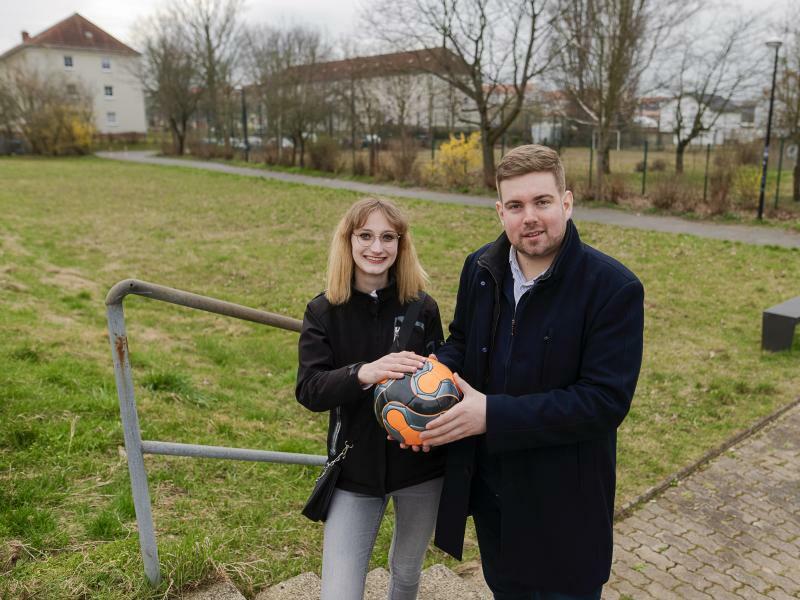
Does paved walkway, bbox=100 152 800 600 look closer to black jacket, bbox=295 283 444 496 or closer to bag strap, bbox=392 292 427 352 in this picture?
black jacket, bbox=295 283 444 496

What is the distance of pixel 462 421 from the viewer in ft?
6.91

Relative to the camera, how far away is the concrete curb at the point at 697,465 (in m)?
4.57

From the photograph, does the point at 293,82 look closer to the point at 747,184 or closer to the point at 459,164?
the point at 459,164

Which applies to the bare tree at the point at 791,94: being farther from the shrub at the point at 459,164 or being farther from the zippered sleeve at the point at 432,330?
the zippered sleeve at the point at 432,330

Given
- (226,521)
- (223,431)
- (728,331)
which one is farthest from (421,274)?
(728,331)

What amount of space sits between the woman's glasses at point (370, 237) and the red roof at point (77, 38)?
73485 mm

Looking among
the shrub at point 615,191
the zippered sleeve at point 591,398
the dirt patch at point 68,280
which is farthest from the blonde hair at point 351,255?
the shrub at point 615,191

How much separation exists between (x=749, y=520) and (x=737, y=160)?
17.7 m

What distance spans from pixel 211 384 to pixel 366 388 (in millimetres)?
4476

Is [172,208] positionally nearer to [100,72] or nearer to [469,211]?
[469,211]

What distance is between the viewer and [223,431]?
5.21m

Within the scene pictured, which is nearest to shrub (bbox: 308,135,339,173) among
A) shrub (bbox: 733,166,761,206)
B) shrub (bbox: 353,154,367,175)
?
shrub (bbox: 353,154,367,175)

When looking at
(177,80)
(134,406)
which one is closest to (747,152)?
(134,406)

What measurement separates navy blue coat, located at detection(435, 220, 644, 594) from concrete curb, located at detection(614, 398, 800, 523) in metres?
2.43
